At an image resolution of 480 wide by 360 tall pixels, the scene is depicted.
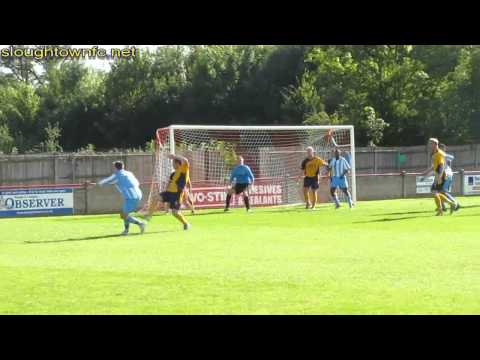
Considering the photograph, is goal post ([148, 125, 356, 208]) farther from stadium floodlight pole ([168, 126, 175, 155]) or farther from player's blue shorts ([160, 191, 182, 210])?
player's blue shorts ([160, 191, 182, 210])

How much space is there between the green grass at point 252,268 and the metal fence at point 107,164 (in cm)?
1724

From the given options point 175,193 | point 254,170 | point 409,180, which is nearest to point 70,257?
point 175,193

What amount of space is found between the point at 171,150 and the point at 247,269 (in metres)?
16.3

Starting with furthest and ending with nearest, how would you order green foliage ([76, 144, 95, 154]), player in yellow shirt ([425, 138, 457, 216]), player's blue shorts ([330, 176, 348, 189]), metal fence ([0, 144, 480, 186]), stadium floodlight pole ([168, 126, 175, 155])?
green foliage ([76, 144, 95, 154]) < metal fence ([0, 144, 480, 186]) < player's blue shorts ([330, 176, 348, 189]) < stadium floodlight pole ([168, 126, 175, 155]) < player in yellow shirt ([425, 138, 457, 216])

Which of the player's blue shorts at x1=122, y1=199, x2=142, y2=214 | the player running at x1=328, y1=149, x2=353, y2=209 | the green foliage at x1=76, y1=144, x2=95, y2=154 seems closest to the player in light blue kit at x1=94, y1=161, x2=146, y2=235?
the player's blue shorts at x1=122, y1=199, x2=142, y2=214

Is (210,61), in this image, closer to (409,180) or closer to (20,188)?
(409,180)

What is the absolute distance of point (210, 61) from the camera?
2776 inches

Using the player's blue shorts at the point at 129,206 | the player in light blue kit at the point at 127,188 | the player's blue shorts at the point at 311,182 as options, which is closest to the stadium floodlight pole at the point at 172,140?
the player's blue shorts at the point at 311,182

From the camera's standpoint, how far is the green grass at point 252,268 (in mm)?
10227

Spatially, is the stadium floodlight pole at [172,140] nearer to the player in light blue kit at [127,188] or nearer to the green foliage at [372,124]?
the player in light blue kit at [127,188]

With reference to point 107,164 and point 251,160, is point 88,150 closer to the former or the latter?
point 107,164

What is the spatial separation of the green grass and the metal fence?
1724 cm

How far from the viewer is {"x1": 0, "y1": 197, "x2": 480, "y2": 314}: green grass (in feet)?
33.6
